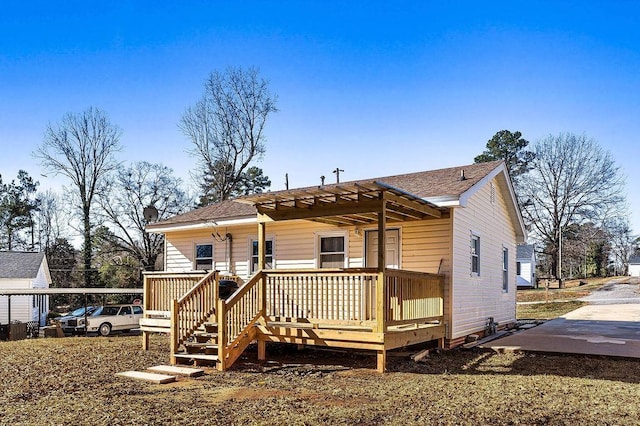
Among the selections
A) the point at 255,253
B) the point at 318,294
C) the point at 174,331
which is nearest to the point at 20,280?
the point at 255,253

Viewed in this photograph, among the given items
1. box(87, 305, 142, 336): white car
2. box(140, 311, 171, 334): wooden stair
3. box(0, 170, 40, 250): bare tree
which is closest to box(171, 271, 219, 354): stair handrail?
box(140, 311, 171, 334): wooden stair

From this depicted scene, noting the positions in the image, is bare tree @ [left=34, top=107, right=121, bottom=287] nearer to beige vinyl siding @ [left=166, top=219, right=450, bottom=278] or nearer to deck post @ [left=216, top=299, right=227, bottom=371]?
beige vinyl siding @ [left=166, top=219, right=450, bottom=278]

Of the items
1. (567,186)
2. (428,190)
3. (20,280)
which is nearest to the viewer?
(428,190)

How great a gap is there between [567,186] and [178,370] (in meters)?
40.6

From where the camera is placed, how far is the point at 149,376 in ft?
27.8

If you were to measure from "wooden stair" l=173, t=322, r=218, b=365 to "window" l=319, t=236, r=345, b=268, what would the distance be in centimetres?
384

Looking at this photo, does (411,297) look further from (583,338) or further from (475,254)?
(583,338)

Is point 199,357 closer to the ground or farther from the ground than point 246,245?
closer to the ground

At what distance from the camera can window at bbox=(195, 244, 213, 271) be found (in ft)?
52.0

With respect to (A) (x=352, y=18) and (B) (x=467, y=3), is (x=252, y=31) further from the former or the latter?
(B) (x=467, y=3)

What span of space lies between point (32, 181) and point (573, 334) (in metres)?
42.7

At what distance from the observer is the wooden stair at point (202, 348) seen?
9.58m

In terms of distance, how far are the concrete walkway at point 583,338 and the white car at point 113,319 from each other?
18.4 metres

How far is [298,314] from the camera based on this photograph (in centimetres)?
998
